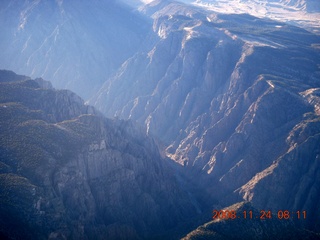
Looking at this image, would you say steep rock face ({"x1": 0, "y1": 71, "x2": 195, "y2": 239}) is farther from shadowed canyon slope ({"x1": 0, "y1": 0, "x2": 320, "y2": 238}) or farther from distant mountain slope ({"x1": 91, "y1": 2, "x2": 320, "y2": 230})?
distant mountain slope ({"x1": 91, "y1": 2, "x2": 320, "y2": 230})

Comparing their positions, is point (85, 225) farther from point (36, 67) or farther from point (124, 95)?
point (36, 67)

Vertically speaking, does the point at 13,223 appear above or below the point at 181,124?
below

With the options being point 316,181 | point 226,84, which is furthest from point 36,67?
point 316,181

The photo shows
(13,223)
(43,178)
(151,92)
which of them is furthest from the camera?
(151,92)

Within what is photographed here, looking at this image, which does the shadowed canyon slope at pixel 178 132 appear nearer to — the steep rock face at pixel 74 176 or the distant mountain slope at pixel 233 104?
the steep rock face at pixel 74 176

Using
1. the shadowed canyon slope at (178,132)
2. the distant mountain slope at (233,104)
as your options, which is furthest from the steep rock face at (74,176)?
the distant mountain slope at (233,104)

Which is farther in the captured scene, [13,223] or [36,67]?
[36,67]
